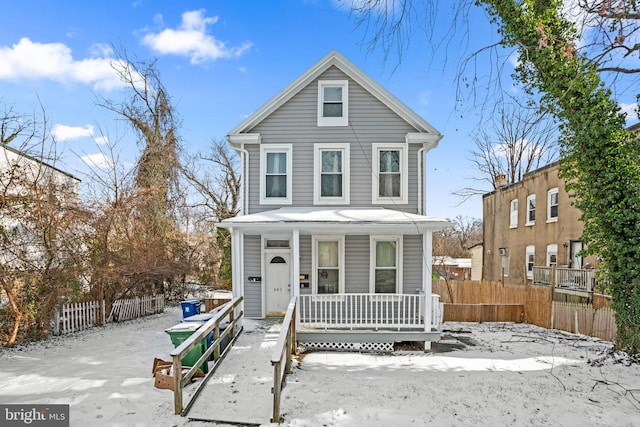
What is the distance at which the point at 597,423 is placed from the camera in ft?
13.5

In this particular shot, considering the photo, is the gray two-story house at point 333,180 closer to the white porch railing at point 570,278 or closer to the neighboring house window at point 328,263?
the neighboring house window at point 328,263

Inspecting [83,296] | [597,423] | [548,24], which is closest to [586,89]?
[548,24]

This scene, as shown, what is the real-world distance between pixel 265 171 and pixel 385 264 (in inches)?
167

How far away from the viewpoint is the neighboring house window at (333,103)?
374 inches

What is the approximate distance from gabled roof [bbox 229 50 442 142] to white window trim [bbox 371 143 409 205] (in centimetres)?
80

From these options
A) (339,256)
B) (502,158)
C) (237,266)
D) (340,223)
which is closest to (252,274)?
(237,266)

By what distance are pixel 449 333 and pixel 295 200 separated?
5.63m

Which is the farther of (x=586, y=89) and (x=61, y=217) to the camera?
(x=61, y=217)

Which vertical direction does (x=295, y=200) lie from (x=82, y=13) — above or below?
below

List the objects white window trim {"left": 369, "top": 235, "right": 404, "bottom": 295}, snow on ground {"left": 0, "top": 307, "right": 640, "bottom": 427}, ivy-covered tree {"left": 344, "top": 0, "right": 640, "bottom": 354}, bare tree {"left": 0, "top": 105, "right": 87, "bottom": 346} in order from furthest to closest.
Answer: white window trim {"left": 369, "top": 235, "right": 404, "bottom": 295}, bare tree {"left": 0, "top": 105, "right": 87, "bottom": 346}, ivy-covered tree {"left": 344, "top": 0, "right": 640, "bottom": 354}, snow on ground {"left": 0, "top": 307, "right": 640, "bottom": 427}

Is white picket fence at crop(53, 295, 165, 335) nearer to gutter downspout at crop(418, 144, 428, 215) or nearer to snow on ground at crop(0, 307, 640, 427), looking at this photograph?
snow on ground at crop(0, 307, 640, 427)

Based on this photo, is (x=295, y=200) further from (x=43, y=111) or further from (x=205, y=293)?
(x=205, y=293)

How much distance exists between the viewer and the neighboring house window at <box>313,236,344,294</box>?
360 inches

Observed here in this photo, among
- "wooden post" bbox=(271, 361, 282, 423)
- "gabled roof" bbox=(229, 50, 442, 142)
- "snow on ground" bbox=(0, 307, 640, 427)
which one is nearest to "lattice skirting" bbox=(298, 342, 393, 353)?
"snow on ground" bbox=(0, 307, 640, 427)
